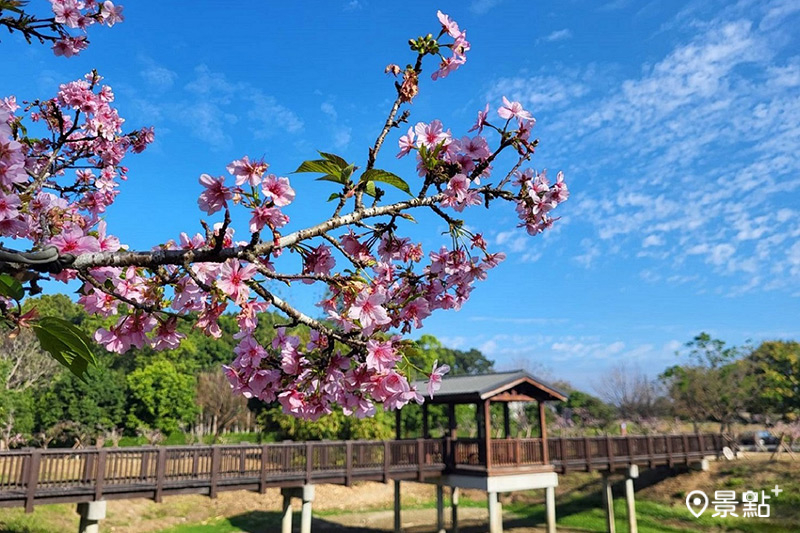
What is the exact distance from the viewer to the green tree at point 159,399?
101 ft

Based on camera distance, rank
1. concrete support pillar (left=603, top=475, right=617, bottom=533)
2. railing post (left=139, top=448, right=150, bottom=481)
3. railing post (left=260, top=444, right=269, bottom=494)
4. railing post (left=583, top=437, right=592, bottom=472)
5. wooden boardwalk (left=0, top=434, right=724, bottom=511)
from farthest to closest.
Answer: concrete support pillar (left=603, top=475, right=617, bottom=533) → railing post (left=583, top=437, right=592, bottom=472) → railing post (left=260, top=444, right=269, bottom=494) → railing post (left=139, top=448, right=150, bottom=481) → wooden boardwalk (left=0, top=434, right=724, bottom=511)

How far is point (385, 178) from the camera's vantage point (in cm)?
212

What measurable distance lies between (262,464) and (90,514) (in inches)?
154

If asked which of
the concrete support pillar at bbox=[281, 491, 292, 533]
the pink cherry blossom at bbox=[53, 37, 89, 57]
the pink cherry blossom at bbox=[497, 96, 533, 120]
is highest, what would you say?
the pink cherry blossom at bbox=[53, 37, 89, 57]

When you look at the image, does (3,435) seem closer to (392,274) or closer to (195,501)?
(195,501)

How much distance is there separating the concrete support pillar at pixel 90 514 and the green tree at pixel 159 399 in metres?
19.6

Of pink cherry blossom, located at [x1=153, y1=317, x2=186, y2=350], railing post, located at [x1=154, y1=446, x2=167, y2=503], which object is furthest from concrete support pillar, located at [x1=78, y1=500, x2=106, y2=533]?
pink cherry blossom, located at [x1=153, y1=317, x2=186, y2=350]

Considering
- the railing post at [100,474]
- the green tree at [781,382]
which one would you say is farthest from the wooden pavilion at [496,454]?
the green tree at [781,382]

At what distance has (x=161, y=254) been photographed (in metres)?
1.98

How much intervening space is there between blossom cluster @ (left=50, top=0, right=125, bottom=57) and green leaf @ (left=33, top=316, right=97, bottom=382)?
8.73ft

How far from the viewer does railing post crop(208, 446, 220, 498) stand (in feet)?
44.4

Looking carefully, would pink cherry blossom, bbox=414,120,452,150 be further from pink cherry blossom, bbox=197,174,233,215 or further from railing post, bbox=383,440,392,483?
railing post, bbox=383,440,392,483

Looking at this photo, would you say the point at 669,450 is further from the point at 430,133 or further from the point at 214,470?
the point at 430,133

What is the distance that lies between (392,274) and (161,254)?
4.00 ft
